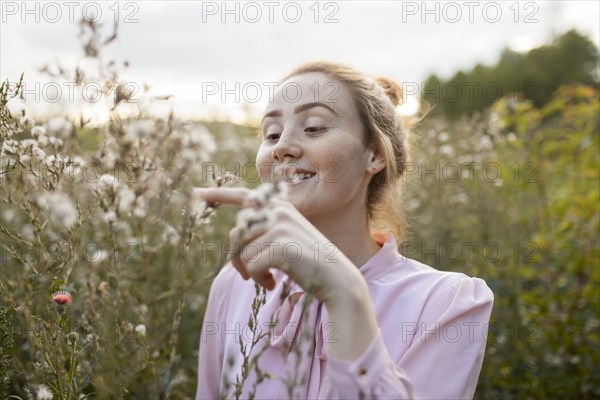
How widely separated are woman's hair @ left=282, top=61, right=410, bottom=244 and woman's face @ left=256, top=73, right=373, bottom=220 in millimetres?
40

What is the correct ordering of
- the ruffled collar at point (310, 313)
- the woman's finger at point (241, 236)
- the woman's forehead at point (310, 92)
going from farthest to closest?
the woman's forehead at point (310, 92), the ruffled collar at point (310, 313), the woman's finger at point (241, 236)

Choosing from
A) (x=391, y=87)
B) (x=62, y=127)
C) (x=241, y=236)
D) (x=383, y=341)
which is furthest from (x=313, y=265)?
(x=391, y=87)

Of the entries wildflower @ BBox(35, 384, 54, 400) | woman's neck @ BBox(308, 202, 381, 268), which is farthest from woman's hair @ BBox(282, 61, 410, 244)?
wildflower @ BBox(35, 384, 54, 400)

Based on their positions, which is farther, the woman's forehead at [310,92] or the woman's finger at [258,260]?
the woman's forehead at [310,92]

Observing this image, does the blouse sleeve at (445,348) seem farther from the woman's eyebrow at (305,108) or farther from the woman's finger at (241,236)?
the woman's eyebrow at (305,108)

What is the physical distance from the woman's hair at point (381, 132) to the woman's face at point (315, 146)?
1.6 inches

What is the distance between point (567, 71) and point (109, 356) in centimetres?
3050

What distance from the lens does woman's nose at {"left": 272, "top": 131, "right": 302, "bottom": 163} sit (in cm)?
163

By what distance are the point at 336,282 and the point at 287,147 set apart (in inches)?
20.4

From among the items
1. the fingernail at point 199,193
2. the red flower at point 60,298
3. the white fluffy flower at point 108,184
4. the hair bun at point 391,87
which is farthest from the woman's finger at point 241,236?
the hair bun at point 391,87

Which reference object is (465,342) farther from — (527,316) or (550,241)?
(550,241)

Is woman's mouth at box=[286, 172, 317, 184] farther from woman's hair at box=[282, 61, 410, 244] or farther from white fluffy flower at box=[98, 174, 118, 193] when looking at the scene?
white fluffy flower at box=[98, 174, 118, 193]

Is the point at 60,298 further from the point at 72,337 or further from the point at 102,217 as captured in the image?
the point at 102,217

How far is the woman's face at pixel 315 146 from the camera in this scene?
5.33ft
